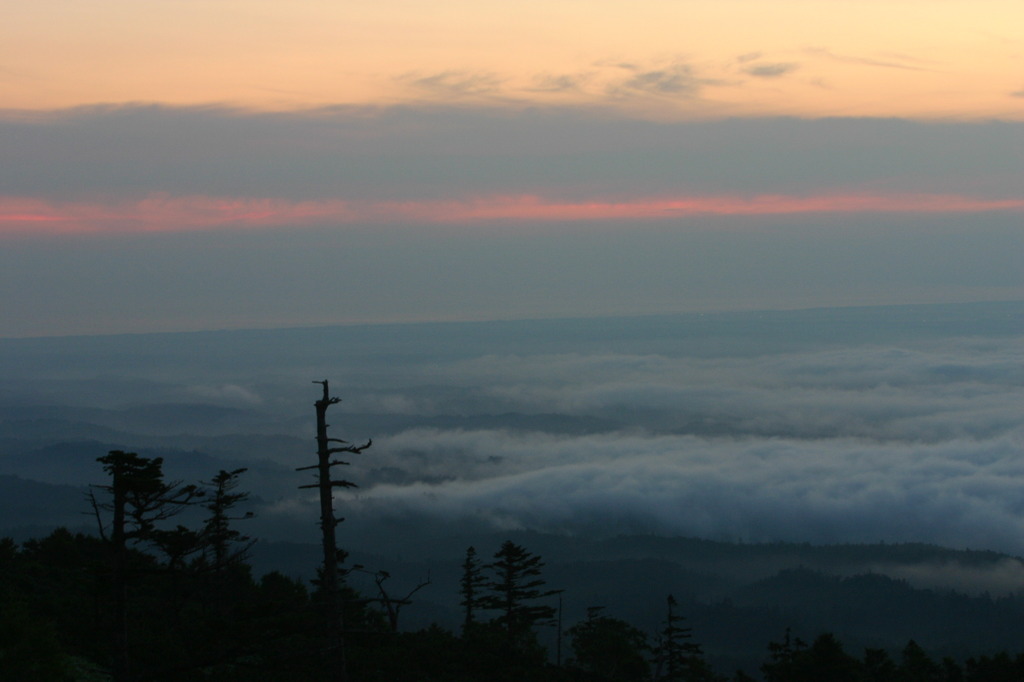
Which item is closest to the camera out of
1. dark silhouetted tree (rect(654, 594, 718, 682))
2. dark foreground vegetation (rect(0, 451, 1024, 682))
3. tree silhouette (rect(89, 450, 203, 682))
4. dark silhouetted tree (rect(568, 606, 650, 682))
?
tree silhouette (rect(89, 450, 203, 682))

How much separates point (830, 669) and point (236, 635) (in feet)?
150

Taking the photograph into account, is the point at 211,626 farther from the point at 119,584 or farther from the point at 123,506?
the point at 123,506

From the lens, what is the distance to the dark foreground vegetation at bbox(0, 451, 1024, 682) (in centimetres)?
1981

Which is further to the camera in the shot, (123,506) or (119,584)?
(123,506)

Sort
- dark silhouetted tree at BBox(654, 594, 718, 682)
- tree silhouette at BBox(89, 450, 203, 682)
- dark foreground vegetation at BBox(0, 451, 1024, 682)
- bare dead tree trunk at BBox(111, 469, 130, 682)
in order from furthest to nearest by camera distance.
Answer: dark silhouetted tree at BBox(654, 594, 718, 682) < dark foreground vegetation at BBox(0, 451, 1024, 682) < tree silhouette at BBox(89, 450, 203, 682) < bare dead tree trunk at BBox(111, 469, 130, 682)

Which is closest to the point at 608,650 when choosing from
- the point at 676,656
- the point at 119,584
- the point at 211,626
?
the point at 676,656

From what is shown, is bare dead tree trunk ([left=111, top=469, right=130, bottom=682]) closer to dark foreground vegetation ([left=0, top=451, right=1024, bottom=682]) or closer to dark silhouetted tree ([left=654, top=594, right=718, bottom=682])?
dark foreground vegetation ([left=0, top=451, right=1024, bottom=682])

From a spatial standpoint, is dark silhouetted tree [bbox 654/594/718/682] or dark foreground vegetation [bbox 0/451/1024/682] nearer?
dark foreground vegetation [bbox 0/451/1024/682]

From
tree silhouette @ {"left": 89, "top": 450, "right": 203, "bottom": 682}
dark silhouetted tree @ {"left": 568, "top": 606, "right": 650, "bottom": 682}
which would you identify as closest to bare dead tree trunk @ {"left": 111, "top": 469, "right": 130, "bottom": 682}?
tree silhouette @ {"left": 89, "top": 450, "right": 203, "bottom": 682}

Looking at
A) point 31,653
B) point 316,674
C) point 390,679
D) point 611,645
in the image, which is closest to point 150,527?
point 31,653

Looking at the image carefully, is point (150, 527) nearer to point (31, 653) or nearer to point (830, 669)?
point (31, 653)

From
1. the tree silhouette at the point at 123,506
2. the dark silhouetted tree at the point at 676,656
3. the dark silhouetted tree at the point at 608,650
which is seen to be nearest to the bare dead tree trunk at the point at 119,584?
the tree silhouette at the point at 123,506

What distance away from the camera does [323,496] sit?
21000 mm

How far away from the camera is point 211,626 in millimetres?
18188
